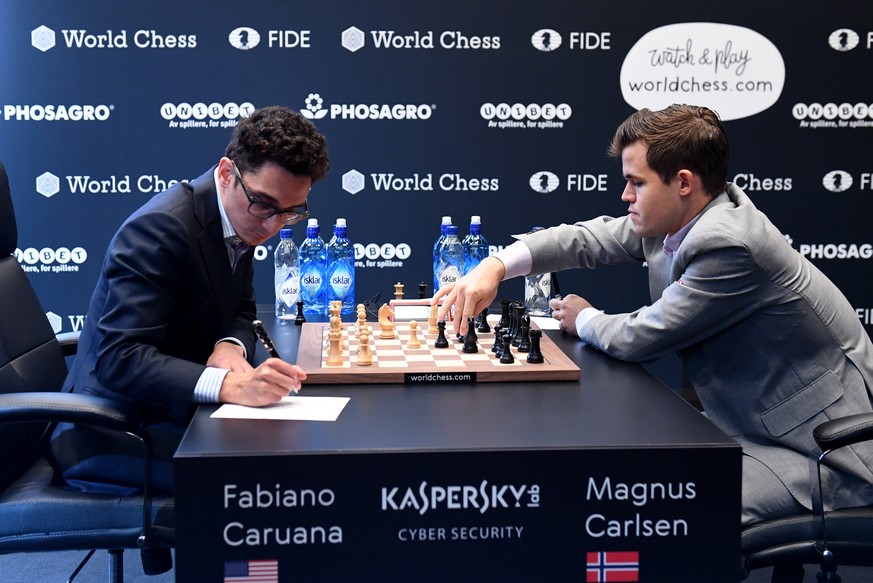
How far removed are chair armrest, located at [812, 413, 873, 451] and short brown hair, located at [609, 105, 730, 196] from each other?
679 millimetres

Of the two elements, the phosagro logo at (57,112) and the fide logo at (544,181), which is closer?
the phosagro logo at (57,112)

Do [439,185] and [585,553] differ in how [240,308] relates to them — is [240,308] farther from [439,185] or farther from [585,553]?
[439,185]

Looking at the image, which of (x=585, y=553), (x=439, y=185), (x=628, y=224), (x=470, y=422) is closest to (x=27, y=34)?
(x=439, y=185)

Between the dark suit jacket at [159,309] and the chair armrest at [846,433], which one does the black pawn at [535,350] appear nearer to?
the chair armrest at [846,433]

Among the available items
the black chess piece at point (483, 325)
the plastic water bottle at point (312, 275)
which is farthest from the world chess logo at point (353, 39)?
the black chess piece at point (483, 325)

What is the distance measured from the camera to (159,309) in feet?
6.38

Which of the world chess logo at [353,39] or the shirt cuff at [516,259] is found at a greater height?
the world chess logo at [353,39]

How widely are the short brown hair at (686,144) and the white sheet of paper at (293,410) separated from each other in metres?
0.98

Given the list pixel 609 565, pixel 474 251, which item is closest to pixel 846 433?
pixel 609 565

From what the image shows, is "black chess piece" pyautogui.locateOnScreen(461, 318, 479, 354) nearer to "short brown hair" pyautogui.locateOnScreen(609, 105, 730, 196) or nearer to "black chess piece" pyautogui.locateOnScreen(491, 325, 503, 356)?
"black chess piece" pyautogui.locateOnScreen(491, 325, 503, 356)

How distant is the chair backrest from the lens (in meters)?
2.13

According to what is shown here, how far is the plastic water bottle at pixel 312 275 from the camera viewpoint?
3164mm

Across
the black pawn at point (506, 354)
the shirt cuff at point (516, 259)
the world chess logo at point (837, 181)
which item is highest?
the world chess logo at point (837, 181)

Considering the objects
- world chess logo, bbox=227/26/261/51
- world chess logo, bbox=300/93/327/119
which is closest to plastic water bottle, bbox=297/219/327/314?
world chess logo, bbox=300/93/327/119
